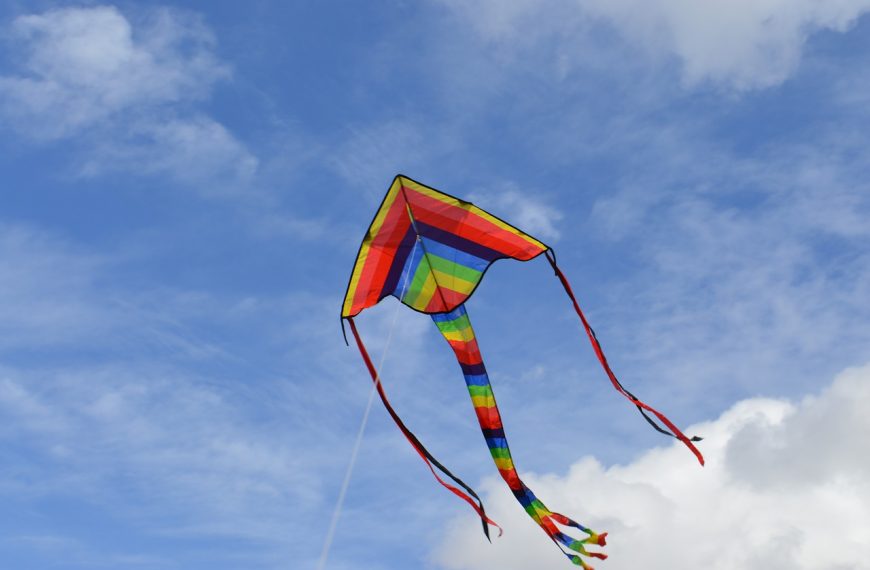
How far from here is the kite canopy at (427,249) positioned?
43.6ft

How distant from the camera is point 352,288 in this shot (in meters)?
13.4

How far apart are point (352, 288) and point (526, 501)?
431 cm

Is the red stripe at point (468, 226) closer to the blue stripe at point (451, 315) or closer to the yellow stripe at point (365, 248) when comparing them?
the yellow stripe at point (365, 248)

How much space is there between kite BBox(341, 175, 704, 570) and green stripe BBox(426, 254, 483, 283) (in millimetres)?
17

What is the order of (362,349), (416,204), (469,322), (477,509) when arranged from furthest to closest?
(469,322) → (416,204) → (362,349) → (477,509)

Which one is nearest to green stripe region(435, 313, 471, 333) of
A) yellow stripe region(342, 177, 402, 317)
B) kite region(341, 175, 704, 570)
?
kite region(341, 175, 704, 570)

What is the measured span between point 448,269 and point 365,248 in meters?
1.51

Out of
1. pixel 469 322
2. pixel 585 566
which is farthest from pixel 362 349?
pixel 585 566

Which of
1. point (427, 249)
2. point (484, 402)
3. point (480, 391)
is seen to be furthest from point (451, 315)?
point (484, 402)

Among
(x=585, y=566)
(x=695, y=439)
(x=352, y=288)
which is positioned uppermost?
(x=352, y=288)

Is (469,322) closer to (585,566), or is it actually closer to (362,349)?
(362,349)

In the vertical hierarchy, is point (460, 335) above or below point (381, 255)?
below

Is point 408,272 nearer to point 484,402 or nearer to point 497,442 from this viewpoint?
point 484,402

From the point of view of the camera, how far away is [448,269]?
46.2ft
